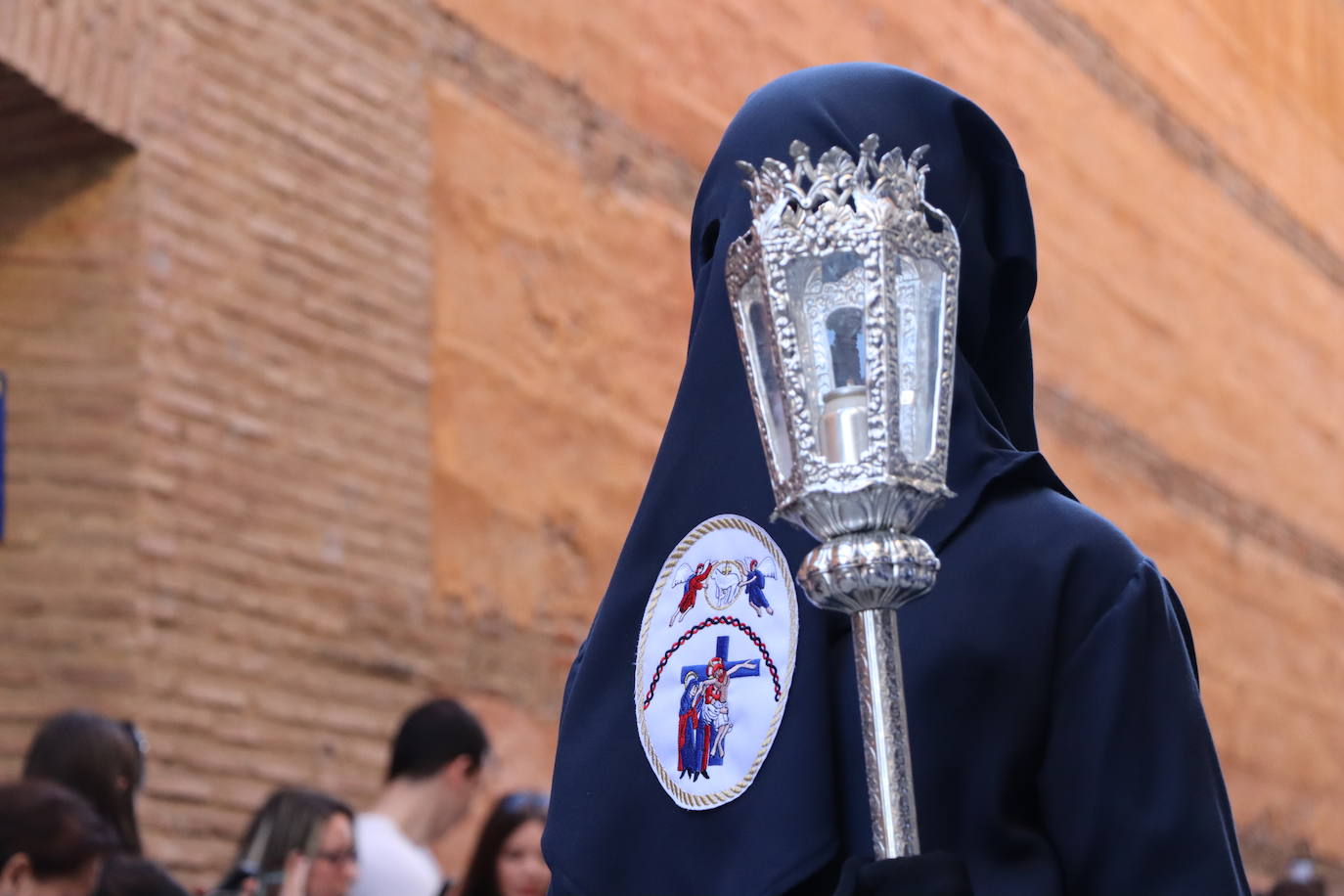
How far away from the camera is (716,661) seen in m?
1.25

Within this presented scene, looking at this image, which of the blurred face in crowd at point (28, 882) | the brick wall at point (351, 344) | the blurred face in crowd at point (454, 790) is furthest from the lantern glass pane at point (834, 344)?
the brick wall at point (351, 344)

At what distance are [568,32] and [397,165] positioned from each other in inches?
41.5

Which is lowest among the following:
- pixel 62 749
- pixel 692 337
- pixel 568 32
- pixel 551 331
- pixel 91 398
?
pixel 62 749

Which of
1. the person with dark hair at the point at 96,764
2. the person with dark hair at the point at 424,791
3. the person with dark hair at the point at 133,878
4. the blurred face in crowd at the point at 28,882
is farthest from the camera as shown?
the person with dark hair at the point at 424,791

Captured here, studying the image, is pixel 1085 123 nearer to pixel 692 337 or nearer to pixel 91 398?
pixel 91 398

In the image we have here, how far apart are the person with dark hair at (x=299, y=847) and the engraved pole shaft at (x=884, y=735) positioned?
2586 mm

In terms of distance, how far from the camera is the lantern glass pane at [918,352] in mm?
1034

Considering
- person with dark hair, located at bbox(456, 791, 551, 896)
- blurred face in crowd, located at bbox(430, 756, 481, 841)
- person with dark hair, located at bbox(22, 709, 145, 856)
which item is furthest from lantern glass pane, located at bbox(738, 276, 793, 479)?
blurred face in crowd, located at bbox(430, 756, 481, 841)

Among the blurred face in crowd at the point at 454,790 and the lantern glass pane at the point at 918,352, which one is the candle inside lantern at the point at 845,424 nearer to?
the lantern glass pane at the point at 918,352

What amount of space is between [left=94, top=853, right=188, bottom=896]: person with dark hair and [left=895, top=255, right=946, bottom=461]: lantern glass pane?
230 centimetres

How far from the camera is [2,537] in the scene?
14.1ft

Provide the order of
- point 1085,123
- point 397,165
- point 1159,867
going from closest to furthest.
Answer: point 1159,867 < point 397,165 < point 1085,123

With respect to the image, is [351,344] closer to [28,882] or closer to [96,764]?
[96,764]

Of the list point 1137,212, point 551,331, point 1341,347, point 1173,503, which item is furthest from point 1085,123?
point 551,331
